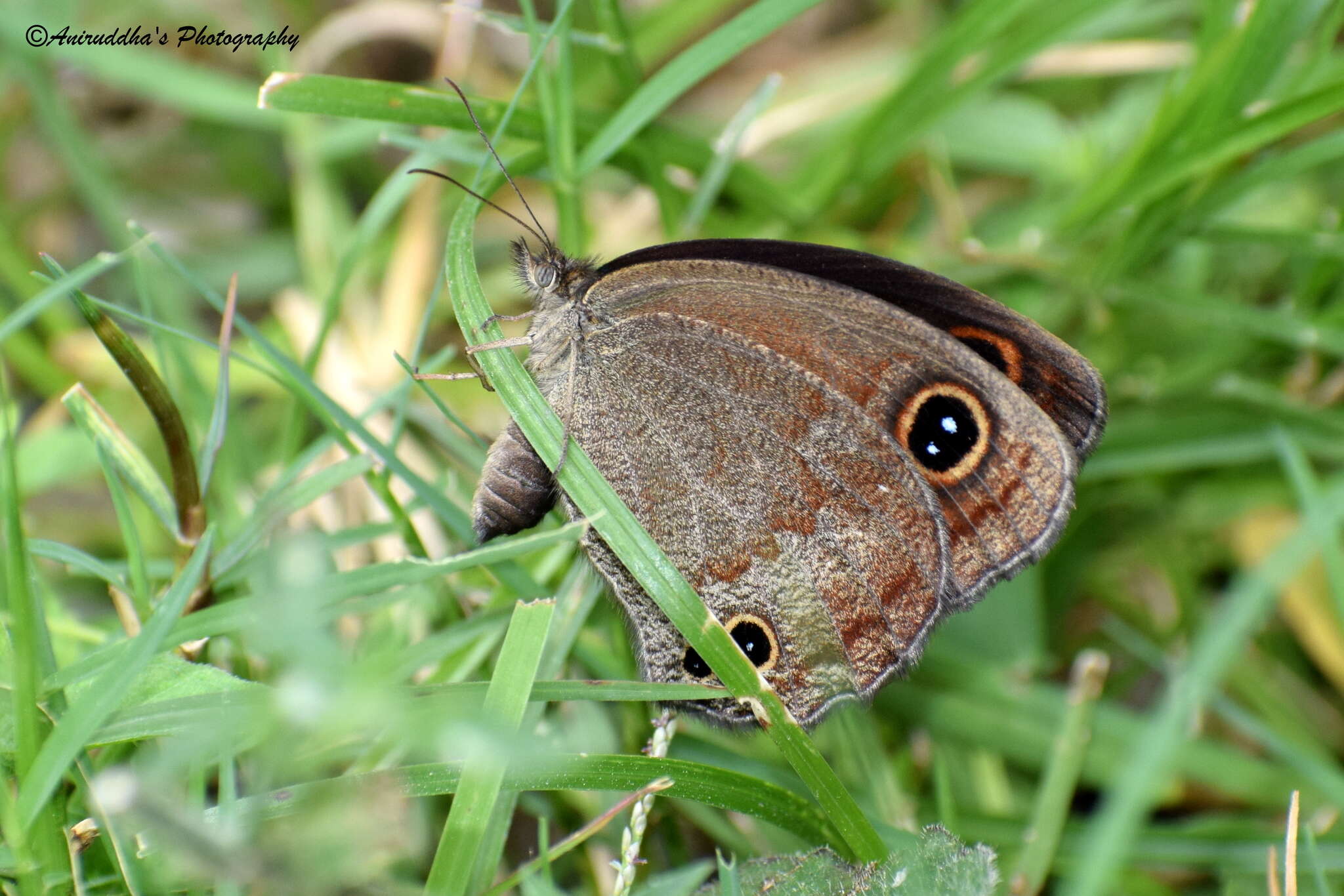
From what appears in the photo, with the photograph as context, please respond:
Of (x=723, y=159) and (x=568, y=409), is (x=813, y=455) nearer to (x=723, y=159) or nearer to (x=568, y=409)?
(x=568, y=409)

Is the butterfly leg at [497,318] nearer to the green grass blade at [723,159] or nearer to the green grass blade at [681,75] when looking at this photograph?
the green grass blade at [681,75]

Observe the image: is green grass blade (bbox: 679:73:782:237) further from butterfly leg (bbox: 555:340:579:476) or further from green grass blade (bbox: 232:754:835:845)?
green grass blade (bbox: 232:754:835:845)

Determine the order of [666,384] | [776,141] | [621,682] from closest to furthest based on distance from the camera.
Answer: [621,682], [666,384], [776,141]

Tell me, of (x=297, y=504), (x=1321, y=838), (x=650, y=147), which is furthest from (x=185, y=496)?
(x=1321, y=838)

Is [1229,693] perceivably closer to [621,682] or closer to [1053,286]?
[1053,286]

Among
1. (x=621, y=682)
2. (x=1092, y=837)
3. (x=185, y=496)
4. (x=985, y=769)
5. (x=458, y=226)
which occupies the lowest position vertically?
(x=985, y=769)

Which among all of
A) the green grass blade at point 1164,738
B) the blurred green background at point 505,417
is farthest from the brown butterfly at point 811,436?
the green grass blade at point 1164,738
